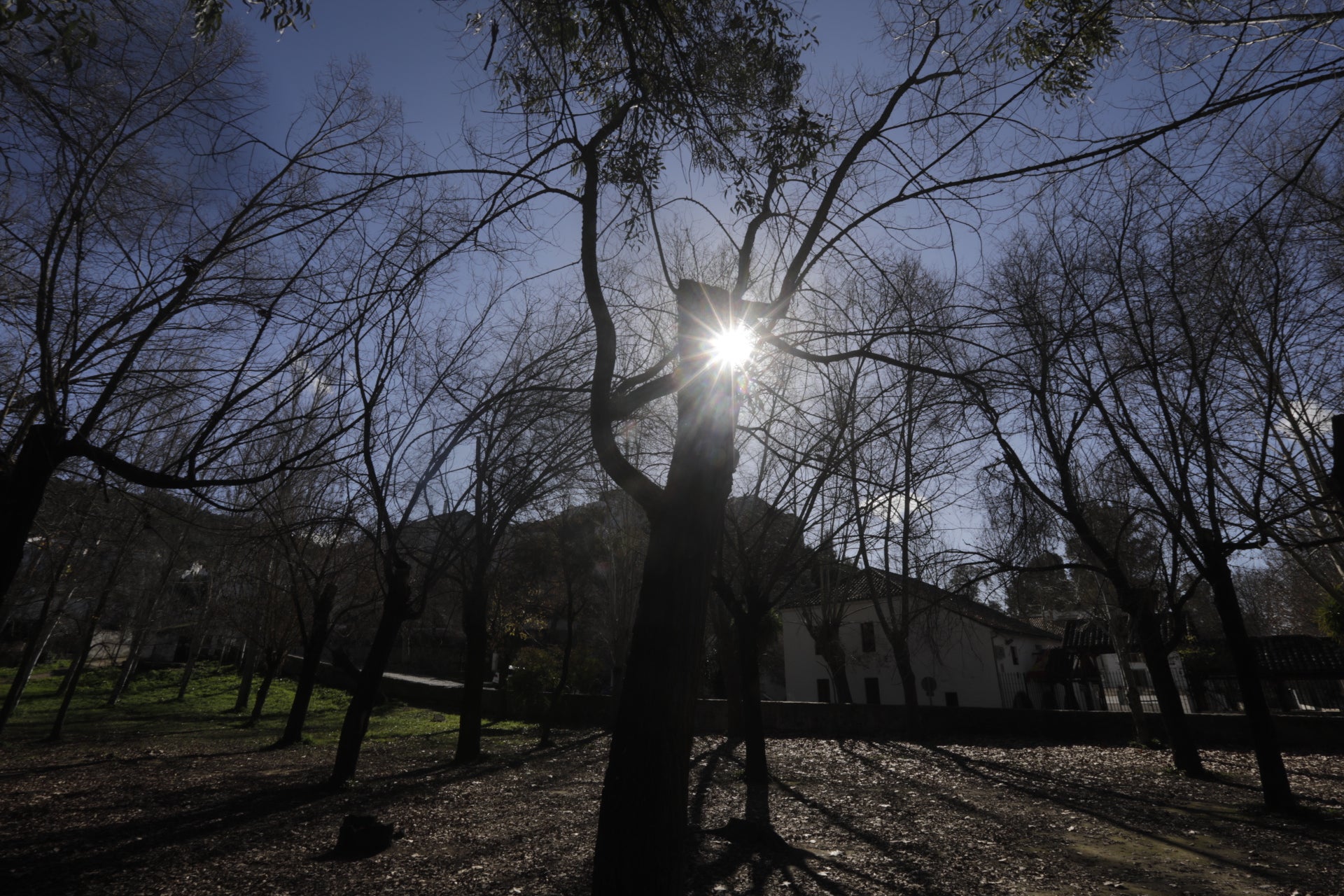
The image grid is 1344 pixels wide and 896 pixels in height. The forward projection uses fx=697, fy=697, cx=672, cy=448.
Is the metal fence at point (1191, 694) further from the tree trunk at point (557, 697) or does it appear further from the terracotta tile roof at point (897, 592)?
the tree trunk at point (557, 697)

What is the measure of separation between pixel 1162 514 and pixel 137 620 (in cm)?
2447

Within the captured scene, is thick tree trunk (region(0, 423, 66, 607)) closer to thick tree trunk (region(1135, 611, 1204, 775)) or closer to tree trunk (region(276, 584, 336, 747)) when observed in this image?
tree trunk (region(276, 584, 336, 747))

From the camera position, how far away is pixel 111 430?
6531 mm

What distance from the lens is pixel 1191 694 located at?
18.5m

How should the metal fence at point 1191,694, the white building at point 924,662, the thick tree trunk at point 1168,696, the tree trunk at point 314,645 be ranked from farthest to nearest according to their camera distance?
the white building at point 924,662 < the metal fence at point 1191,694 < the tree trunk at point 314,645 < the thick tree trunk at point 1168,696

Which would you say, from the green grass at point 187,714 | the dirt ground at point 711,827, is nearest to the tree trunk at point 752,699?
the dirt ground at point 711,827

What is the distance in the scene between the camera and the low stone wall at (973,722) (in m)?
11.9

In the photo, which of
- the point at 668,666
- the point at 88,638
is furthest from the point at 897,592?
the point at 88,638

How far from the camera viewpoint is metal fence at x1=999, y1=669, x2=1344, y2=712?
17016mm

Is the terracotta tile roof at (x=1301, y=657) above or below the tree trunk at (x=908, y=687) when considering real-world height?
above

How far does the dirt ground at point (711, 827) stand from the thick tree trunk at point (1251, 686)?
0.33 m

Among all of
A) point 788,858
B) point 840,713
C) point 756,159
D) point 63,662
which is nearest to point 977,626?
point 840,713

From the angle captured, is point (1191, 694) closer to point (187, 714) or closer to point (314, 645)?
point (314, 645)

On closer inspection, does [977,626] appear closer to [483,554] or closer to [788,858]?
[483,554]
